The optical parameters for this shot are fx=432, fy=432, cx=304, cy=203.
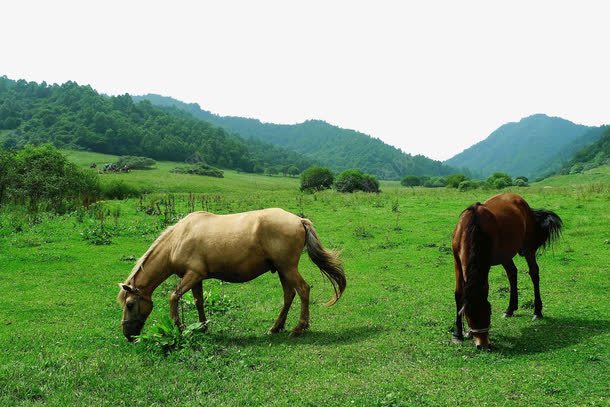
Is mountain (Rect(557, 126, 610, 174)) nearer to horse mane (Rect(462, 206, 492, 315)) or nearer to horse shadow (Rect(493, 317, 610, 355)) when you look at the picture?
horse shadow (Rect(493, 317, 610, 355))

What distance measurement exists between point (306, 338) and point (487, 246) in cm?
403

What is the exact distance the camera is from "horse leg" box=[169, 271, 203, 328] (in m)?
8.83

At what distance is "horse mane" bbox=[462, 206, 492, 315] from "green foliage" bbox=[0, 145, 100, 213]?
24.8m

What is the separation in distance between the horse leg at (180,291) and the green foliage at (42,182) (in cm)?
2054

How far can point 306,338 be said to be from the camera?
8914mm

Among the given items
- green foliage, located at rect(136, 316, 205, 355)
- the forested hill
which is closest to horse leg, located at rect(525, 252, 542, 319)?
green foliage, located at rect(136, 316, 205, 355)

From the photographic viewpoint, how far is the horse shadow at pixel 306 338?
866cm

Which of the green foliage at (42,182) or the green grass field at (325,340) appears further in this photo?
the green foliage at (42,182)

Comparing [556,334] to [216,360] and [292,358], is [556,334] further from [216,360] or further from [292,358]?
[216,360]

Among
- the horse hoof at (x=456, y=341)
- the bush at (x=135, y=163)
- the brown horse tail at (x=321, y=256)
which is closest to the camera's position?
the horse hoof at (x=456, y=341)

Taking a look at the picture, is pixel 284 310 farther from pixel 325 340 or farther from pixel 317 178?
pixel 317 178

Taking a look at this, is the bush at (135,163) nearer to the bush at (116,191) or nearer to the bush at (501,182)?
the bush at (116,191)

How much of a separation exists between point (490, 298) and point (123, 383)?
9.35 metres

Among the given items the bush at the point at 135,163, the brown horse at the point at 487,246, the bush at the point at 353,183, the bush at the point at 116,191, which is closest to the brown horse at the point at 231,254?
the brown horse at the point at 487,246
